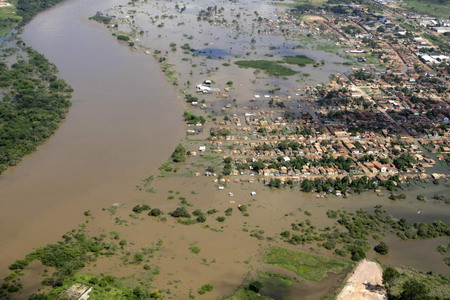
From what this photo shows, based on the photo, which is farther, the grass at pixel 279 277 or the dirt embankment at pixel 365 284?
the grass at pixel 279 277

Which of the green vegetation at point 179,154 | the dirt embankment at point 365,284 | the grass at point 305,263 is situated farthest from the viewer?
the green vegetation at point 179,154

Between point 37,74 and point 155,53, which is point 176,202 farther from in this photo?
point 155,53

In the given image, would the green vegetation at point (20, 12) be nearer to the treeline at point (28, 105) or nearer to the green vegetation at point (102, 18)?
the green vegetation at point (102, 18)

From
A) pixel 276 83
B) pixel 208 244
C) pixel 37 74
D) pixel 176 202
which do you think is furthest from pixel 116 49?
pixel 208 244

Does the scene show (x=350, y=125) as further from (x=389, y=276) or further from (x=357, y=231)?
(x=389, y=276)

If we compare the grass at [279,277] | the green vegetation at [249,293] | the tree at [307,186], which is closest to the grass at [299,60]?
the tree at [307,186]

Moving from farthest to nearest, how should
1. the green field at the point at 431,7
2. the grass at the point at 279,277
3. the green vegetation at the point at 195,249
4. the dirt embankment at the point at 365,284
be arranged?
1. the green field at the point at 431,7
2. the green vegetation at the point at 195,249
3. the grass at the point at 279,277
4. the dirt embankment at the point at 365,284

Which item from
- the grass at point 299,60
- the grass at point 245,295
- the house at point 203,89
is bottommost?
the grass at point 245,295
